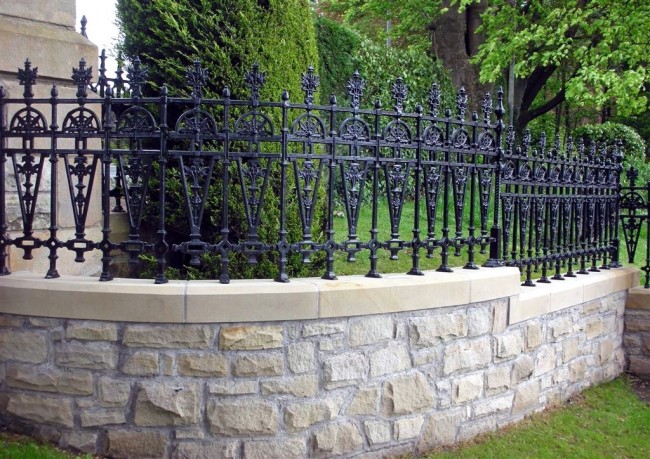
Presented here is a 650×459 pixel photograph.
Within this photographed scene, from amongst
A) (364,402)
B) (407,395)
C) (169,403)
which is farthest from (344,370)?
(169,403)

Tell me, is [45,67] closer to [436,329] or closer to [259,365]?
[259,365]

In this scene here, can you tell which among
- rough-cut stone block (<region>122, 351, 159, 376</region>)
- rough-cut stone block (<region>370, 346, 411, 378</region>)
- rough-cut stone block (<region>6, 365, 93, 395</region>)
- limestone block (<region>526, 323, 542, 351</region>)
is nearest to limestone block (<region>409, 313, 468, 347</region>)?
rough-cut stone block (<region>370, 346, 411, 378</region>)

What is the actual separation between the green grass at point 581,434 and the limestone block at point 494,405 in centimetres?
16

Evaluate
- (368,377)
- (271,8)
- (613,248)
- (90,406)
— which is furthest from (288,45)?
(613,248)

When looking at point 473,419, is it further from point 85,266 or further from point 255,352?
point 85,266

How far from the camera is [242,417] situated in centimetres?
380

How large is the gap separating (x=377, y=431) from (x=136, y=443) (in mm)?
1468

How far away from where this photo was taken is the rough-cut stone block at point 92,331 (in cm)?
377

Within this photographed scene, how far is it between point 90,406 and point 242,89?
8.14ft

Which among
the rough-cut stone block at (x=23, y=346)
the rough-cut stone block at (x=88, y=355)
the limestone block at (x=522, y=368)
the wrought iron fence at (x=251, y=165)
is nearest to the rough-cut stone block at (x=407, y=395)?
the wrought iron fence at (x=251, y=165)

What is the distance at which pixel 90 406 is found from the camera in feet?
12.5

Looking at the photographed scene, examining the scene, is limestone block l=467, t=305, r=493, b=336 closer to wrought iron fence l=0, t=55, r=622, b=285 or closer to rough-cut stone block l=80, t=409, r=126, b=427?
wrought iron fence l=0, t=55, r=622, b=285

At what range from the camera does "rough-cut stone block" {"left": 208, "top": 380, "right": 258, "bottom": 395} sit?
3.77 meters

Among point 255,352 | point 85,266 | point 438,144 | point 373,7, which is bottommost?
point 255,352
